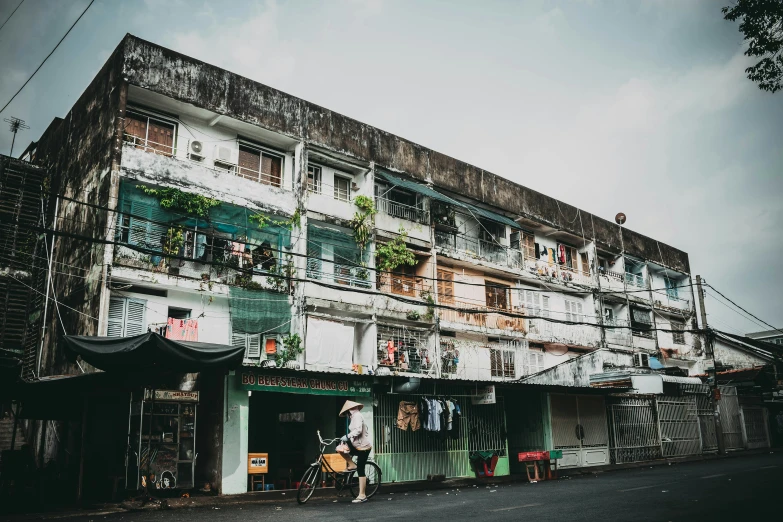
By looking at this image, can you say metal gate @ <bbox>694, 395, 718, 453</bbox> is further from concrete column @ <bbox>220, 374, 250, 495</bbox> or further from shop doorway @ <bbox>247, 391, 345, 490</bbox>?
concrete column @ <bbox>220, 374, 250, 495</bbox>

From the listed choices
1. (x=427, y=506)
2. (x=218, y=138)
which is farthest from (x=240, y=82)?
(x=427, y=506)

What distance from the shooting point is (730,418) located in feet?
105

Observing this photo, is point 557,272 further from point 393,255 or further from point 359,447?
point 359,447

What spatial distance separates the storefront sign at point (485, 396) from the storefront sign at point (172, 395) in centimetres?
988

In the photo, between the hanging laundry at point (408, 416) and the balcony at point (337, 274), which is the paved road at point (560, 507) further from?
the balcony at point (337, 274)

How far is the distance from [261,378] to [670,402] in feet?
67.5

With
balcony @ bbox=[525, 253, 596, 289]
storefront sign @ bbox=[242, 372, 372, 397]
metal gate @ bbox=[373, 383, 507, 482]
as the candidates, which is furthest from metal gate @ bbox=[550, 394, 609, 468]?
storefront sign @ bbox=[242, 372, 372, 397]

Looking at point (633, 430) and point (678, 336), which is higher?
point (678, 336)

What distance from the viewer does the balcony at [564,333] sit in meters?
30.5

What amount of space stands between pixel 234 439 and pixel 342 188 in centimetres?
1266

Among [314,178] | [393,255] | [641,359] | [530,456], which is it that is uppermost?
[314,178]

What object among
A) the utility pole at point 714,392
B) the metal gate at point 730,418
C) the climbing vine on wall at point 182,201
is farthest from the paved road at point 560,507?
the metal gate at point 730,418

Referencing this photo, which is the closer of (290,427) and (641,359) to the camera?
(290,427)

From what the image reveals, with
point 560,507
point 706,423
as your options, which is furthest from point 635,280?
point 560,507
